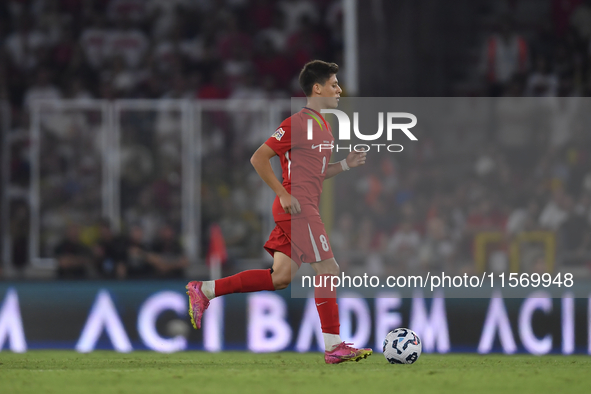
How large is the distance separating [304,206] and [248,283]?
647 mm

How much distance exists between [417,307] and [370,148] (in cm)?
168

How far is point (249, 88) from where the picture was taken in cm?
1306

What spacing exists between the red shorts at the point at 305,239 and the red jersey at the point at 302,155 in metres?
0.05

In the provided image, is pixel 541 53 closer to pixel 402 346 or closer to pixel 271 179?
pixel 402 346

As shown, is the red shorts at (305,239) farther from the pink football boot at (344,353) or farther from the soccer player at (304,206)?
the pink football boot at (344,353)

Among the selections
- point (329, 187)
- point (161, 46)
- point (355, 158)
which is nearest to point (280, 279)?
point (355, 158)

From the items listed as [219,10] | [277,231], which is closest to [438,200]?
[277,231]

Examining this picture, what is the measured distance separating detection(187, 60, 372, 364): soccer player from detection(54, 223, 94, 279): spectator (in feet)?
13.4

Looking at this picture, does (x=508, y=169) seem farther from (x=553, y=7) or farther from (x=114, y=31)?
(x=114, y=31)

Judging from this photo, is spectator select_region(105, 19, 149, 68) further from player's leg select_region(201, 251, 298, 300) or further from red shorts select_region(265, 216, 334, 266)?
red shorts select_region(265, 216, 334, 266)

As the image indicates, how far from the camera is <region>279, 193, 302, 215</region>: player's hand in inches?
232

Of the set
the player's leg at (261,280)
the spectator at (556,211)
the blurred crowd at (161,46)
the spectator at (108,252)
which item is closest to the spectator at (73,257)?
the spectator at (108,252)

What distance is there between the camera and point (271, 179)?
6.00 m

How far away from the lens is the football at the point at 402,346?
6281 mm
